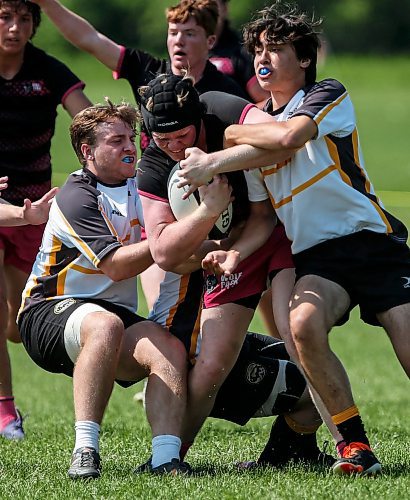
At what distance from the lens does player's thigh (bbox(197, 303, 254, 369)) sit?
5.82m

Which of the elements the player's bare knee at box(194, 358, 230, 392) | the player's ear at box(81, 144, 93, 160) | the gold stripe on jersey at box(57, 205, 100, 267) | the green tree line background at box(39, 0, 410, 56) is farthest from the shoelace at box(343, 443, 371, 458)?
the green tree line background at box(39, 0, 410, 56)

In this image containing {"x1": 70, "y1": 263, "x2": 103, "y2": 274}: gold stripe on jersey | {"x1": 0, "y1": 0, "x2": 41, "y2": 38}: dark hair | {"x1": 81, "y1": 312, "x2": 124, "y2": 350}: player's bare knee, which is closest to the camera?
{"x1": 81, "y1": 312, "x2": 124, "y2": 350}: player's bare knee

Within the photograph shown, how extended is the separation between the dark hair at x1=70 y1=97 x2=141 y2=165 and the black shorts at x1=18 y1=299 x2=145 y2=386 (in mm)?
752

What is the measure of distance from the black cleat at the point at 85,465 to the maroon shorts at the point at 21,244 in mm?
2435

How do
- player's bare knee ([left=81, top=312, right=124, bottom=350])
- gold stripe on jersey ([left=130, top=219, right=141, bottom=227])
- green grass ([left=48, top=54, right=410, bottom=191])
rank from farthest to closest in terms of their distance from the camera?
green grass ([left=48, top=54, right=410, bottom=191]), gold stripe on jersey ([left=130, top=219, right=141, bottom=227]), player's bare knee ([left=81, top=312, right=124, bottom=350])

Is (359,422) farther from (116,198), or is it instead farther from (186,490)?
(116,198)

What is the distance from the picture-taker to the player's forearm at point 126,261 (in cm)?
568

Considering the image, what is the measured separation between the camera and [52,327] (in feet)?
19.1

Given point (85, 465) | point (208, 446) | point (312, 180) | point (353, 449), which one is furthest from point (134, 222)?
point (353, 449)

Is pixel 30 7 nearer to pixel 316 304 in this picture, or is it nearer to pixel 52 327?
pixel 52 327

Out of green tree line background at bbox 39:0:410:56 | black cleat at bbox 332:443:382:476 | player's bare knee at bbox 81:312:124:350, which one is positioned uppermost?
player's bare knee at bbox 81:312:124:350

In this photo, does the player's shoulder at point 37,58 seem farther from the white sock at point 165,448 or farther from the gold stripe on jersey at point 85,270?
the white sock at point 165,448

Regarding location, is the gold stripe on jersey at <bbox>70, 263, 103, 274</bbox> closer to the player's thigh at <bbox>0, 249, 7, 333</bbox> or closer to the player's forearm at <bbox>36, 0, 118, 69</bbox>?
the player's thigh at <bbox>0, 249, 7, 333</bbox>

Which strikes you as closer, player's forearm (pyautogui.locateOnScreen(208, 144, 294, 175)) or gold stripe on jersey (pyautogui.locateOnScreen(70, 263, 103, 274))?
player's forearm (pyautogui.locateOnScreen(208, 144, 294, 175))
